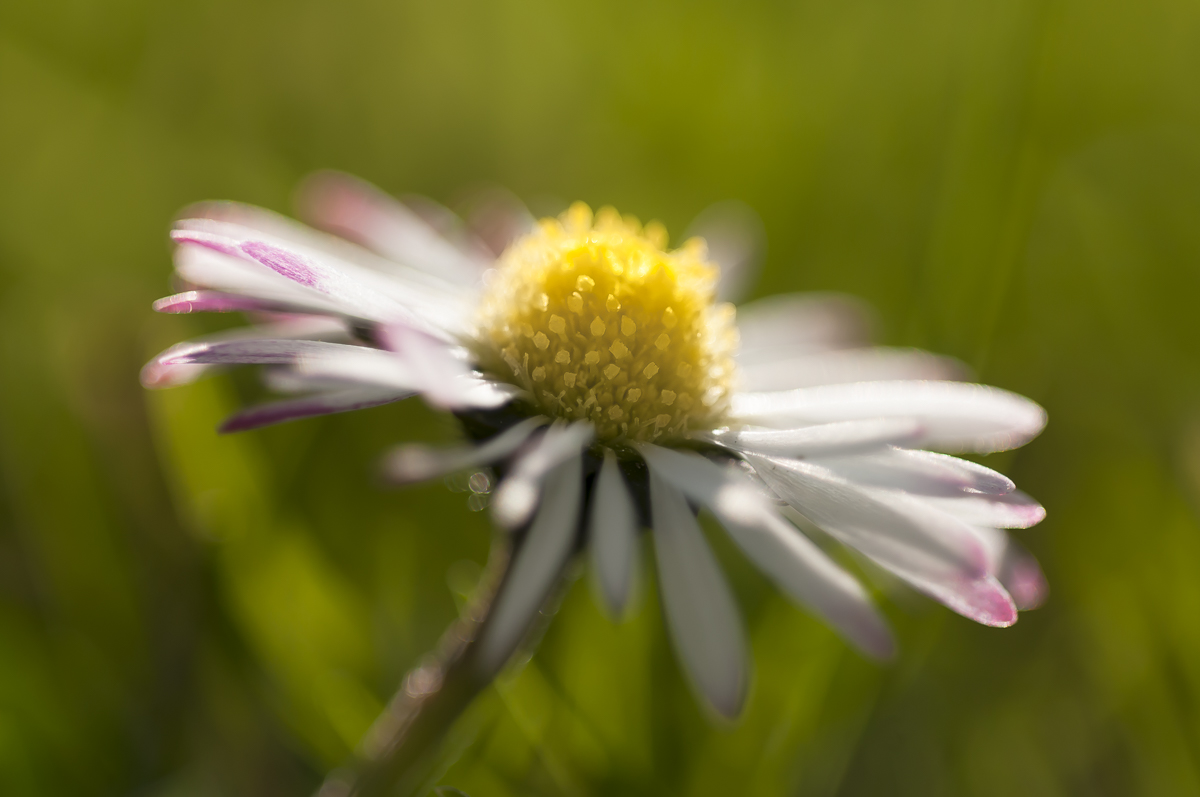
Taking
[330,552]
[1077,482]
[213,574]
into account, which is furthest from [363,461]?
[1077,482]

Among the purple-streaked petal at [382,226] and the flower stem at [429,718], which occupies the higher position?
the purple-streaked petal at [382,226]

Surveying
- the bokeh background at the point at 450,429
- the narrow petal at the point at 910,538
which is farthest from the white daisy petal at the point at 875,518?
the bokeh background at the point at 450,429

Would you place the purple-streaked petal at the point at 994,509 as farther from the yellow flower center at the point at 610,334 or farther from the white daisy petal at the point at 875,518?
the yellow flower center at the point at 610,334

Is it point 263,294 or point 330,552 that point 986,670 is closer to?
point 330,552

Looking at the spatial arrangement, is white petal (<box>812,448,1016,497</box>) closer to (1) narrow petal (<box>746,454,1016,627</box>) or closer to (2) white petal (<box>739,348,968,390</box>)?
(1) narrow petal (<box>746,454,1016,627</box>)

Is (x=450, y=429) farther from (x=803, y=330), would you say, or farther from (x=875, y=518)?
(x=803, y=330)

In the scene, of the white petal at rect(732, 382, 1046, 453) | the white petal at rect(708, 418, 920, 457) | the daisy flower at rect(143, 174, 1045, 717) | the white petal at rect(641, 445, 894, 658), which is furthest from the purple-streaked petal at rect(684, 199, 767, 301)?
the white petal at rect(641, 445, 894, 658)
